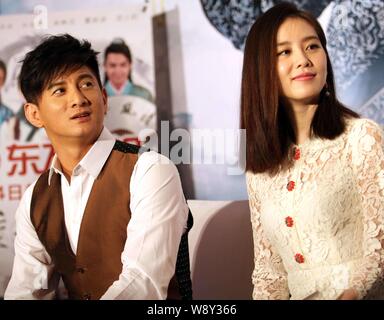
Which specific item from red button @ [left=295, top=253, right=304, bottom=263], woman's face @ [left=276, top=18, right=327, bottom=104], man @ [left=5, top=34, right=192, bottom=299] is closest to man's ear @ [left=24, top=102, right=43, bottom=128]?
man @ [left=5, top=34, right=192, bottom=299]

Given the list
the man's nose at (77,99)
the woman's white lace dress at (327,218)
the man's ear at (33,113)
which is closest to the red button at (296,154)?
the woman's white lace dress at (327,218)

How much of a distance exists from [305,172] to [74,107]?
2.61 ft

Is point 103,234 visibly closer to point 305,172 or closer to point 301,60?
point 305,172

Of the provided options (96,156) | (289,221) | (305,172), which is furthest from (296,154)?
(96,156)

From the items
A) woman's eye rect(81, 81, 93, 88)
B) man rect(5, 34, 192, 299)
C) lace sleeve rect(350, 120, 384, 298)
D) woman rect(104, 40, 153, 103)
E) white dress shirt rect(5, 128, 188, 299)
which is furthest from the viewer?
woman rect(104, 40, 153, 103)

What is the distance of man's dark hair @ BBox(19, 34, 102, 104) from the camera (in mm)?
1899

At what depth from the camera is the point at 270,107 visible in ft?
5.78

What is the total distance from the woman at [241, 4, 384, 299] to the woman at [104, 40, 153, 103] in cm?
52

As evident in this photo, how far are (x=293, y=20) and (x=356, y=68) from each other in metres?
0.45

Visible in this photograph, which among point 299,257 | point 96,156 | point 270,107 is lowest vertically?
point 299,257

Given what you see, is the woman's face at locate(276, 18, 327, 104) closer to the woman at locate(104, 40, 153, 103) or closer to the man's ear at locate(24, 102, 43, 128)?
the woman at locate(104, 40, 153, 103)

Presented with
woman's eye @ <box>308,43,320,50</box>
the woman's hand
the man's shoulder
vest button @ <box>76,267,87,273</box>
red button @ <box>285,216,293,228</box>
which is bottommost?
the woman's hand

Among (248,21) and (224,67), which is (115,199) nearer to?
(224,67)

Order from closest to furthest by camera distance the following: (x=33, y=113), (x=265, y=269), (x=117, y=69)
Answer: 1. (x=265, y=269)
2. (x=33, y=113)
3. (x=117, y=69)
